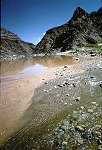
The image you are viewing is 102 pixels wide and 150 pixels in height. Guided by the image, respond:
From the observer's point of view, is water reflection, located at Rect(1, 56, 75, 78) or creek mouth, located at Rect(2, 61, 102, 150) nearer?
creek mouth, located at Rect(2, 61, 102, 150)

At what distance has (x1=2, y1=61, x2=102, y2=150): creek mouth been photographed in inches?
296

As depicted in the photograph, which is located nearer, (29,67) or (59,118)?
(59,118)

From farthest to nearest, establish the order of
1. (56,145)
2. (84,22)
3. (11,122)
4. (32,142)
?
(84,22) → (11,122) → (32,142) → (56,145)

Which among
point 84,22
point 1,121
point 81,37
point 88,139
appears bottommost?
point 1,121

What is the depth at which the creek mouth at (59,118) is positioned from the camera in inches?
296

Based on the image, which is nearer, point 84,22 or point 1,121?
point 1,121

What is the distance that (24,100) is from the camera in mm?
14203

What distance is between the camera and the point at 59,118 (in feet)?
32.4

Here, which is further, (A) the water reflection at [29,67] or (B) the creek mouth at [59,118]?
(A) the water reflection at [29,67]

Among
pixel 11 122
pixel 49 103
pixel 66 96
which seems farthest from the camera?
pixel 66 96

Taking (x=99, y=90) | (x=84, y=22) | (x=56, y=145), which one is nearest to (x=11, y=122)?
(x=56, y=145)

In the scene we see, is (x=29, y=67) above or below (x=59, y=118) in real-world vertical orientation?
above

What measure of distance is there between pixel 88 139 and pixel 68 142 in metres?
0.80

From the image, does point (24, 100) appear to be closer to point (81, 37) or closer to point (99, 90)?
point (99, 90)
